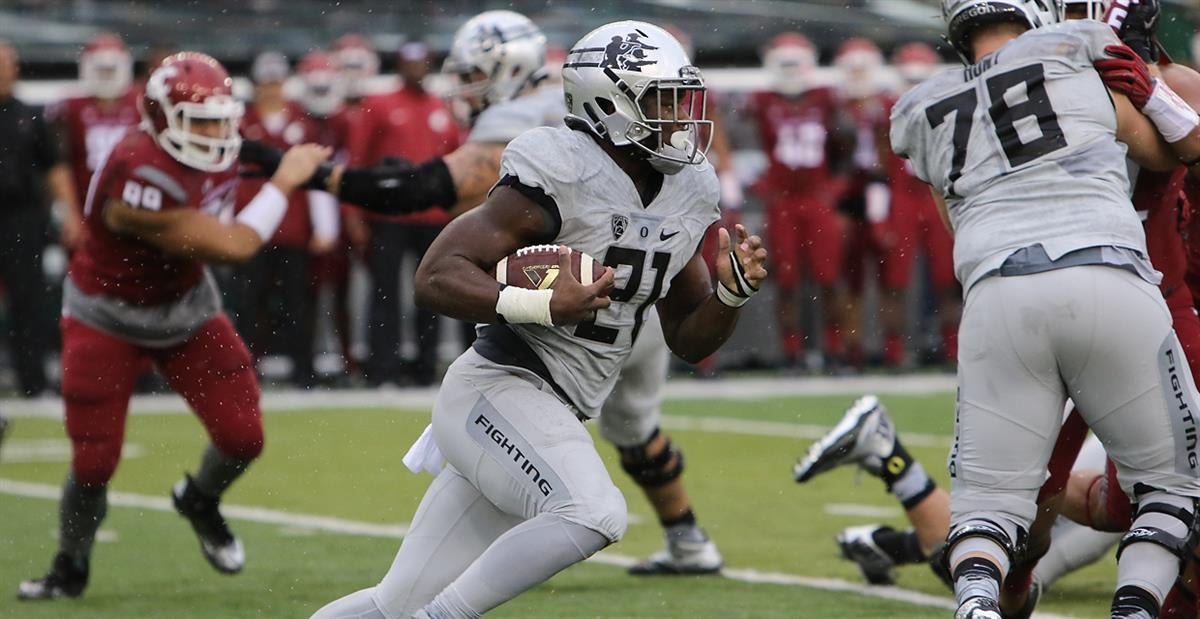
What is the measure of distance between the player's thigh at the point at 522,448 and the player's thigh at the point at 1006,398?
810mm

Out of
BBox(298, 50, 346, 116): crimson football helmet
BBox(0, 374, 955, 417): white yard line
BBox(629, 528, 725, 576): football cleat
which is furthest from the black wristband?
BBox(298, 50, 346, 116): crimson football helmet

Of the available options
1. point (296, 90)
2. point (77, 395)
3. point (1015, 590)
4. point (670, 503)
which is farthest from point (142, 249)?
point (296, 90)

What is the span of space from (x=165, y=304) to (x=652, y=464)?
1707 millimetres

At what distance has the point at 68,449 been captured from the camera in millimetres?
9781

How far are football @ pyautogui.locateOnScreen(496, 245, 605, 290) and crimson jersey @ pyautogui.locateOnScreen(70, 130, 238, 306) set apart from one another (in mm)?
2233

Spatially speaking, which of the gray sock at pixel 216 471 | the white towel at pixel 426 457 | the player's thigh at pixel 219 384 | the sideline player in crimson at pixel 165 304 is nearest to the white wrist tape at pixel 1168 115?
the white towel at pixel 426 457

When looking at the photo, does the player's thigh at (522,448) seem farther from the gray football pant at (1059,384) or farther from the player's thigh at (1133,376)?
the player's thigh at (1133,376)

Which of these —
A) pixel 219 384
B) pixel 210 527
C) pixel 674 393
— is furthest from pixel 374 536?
pixel 674 393

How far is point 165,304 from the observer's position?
602 centimetres

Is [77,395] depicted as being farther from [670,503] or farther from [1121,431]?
[1121,431]

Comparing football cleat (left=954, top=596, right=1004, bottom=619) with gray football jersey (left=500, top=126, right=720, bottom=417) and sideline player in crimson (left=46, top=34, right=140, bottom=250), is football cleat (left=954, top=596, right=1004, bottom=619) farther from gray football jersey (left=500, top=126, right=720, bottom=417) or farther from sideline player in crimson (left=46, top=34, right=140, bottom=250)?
sideline player in crimson (left=46, top=34, right=140, bottom=250)

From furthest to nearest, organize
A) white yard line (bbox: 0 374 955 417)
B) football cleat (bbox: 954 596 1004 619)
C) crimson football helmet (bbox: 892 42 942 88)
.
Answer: crimson football helmet (bbox: 892 42 942 88) < white yard line (bbox: 0 374 955 417) < football cleat (bbox: 954 596 1004 619)

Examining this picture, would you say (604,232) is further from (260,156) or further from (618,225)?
(260,156)

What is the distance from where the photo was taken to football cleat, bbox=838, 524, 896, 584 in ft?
19.1
